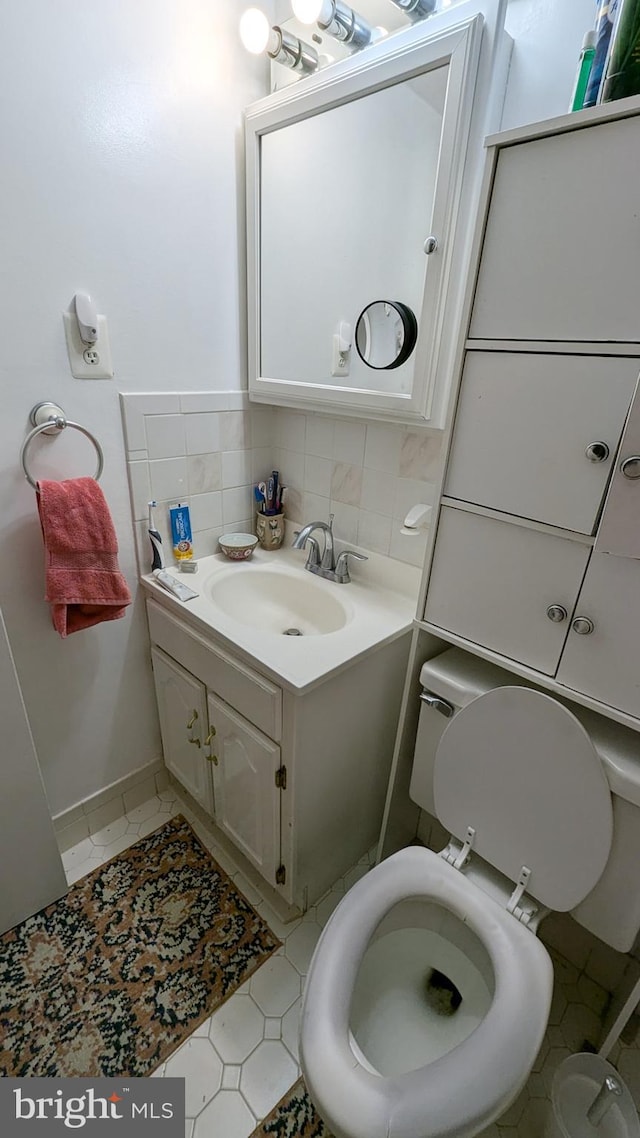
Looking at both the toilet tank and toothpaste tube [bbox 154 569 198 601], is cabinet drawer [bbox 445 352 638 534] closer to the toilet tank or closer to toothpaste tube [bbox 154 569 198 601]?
the toilet tank

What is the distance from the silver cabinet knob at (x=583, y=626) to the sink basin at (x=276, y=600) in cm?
61

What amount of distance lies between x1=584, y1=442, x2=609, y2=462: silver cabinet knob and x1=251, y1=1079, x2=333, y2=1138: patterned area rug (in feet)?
4.32

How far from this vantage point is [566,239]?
678mm

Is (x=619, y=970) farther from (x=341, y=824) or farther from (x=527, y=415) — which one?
(x=527, y=415)

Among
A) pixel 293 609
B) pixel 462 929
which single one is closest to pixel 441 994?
pixel 462 929

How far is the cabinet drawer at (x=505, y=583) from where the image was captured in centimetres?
79

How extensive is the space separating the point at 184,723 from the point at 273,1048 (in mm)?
741

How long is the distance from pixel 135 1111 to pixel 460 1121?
0.68 metres

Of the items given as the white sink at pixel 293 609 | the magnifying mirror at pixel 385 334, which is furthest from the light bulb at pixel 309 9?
the white sink at pixel 293 609

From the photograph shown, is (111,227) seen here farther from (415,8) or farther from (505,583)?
(505,583)

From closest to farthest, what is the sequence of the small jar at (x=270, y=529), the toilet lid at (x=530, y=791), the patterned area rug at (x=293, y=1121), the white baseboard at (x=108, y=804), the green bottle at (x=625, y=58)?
the green bottle at (x=625, y=58)
the toilet lid at (x=530, y=791)
the patterned area rug at (x=293, y=1121)
the white baseboard at (x=108, y=804)
the small jar at (x=270, y=529)

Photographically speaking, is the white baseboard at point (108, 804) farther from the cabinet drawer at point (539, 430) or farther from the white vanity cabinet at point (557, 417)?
the cabinet drawer at point (539, 430)

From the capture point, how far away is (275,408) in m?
1.50

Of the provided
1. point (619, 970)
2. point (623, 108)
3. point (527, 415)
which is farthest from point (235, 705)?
point (623, 108)
